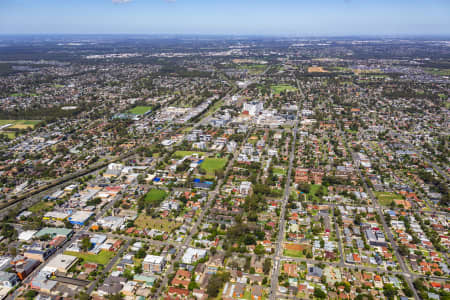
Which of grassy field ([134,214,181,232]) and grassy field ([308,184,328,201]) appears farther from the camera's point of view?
grassy field ([308,184,328,201])

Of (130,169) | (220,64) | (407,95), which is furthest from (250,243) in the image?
(220,64)

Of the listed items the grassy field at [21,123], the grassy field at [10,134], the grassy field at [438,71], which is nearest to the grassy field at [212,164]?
the grassy field at [10,134]

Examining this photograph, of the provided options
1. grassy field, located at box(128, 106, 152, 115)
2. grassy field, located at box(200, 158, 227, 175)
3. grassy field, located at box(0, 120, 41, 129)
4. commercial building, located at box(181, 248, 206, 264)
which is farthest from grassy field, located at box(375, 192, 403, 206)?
grassy field, located at box(0, 120, 41, 129)

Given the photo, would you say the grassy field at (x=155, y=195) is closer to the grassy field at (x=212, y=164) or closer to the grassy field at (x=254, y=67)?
the grassy field at (x=212, y=164)

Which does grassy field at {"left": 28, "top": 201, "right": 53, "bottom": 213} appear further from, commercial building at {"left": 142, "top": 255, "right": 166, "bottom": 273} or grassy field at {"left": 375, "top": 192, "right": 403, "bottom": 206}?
grassy field at {"left": 375, "top": 192, "right": 403, "bottom": 206}

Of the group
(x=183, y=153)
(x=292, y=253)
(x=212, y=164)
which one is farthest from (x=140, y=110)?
(x=292, y=253)
